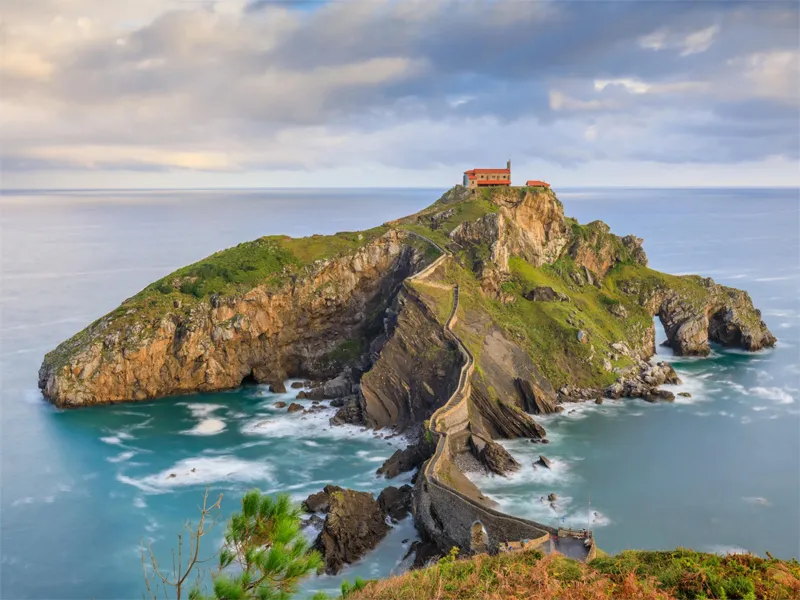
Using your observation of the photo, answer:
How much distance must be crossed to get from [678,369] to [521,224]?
28776 mm

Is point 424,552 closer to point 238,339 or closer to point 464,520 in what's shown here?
point 464,520

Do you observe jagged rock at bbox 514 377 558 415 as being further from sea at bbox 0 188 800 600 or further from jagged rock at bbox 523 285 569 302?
jagged rock at bbox 523 285 569 302

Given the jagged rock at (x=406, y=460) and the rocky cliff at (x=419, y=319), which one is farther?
the rocky cliff at (x=419, y=319)

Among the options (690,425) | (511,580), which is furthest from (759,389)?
(511,580)

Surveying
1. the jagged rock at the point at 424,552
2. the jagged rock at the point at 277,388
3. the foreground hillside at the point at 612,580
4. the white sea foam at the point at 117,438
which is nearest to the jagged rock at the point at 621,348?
the jagged rock at the point at 277,388

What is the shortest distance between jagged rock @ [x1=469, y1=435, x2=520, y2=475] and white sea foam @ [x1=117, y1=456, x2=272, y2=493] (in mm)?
17860

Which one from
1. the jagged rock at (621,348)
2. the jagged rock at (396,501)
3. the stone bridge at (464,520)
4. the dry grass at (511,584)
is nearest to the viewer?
the dry grass at (511,584)

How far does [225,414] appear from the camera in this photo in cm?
6806

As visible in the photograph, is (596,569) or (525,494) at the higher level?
(596,569)

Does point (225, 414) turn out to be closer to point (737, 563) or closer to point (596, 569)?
point (596, 569)

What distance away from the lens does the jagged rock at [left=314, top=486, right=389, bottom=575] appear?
135ft

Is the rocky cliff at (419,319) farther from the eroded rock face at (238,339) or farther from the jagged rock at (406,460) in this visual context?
the jagged rock at (406,460)

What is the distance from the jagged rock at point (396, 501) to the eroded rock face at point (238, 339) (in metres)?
30.9

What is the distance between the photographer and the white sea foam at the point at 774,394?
237 ft
